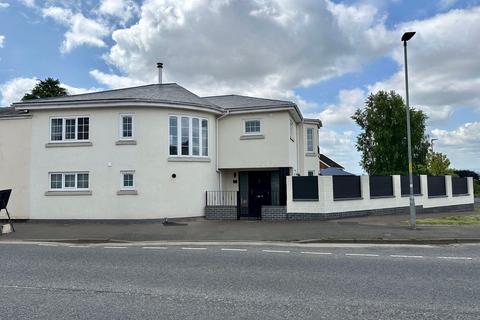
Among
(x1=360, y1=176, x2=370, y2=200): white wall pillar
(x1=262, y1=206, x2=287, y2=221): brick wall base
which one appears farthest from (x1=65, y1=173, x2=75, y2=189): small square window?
(x1=360, y1=176, x2=370, y2=200): white wall pillar

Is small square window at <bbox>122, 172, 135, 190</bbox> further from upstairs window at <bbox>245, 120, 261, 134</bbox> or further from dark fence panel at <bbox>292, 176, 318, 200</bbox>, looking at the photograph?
dark fence panel at <bbox>292, 176, 318, 200</bbox>

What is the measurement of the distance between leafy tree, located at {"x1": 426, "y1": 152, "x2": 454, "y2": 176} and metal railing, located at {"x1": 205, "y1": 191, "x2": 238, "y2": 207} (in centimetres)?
2226

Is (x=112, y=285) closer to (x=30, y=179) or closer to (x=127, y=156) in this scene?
(x=127, y=156)

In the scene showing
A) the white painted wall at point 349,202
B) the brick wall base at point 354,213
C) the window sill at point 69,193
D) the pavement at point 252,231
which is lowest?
the pavement at point 252,231

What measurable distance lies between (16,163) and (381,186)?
706 inches

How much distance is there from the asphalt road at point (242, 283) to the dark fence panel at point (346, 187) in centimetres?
751

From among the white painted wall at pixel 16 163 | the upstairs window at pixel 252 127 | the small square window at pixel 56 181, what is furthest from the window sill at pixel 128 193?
the upstairs window at pixel 252 127

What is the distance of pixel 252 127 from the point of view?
66.7 ft

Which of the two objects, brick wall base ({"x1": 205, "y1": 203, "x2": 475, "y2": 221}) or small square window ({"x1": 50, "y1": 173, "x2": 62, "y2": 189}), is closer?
brick wall base ({"x1": 205, "y1": 203, "x2": 475, "y2": 221})

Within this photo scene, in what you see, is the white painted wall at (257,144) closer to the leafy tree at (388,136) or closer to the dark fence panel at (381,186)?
the dark fence panel at (381,186)

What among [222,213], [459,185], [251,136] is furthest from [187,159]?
[459,185]

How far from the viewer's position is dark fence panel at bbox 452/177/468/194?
24502 millimetres

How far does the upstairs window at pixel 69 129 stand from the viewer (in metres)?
18.6

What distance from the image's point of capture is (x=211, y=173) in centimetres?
1992
